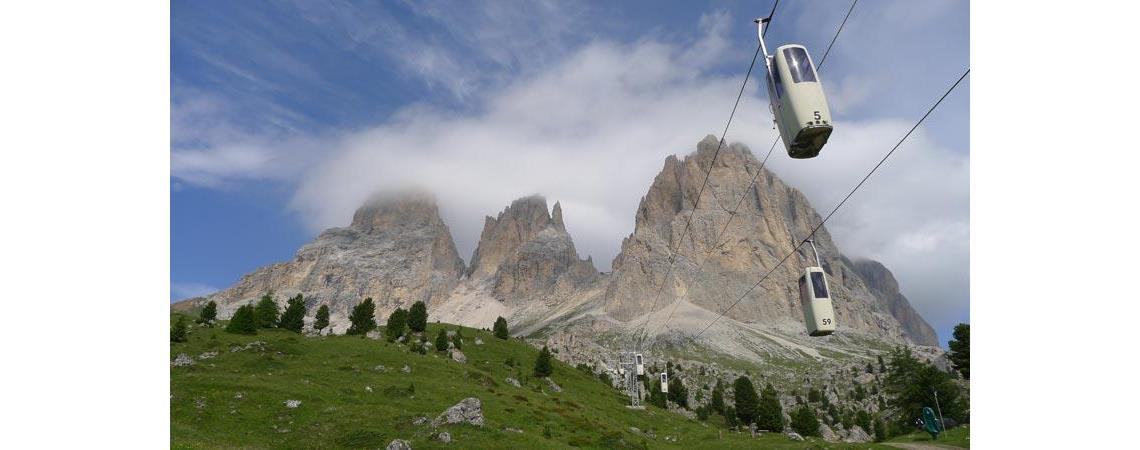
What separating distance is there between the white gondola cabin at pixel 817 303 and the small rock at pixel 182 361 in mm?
60707

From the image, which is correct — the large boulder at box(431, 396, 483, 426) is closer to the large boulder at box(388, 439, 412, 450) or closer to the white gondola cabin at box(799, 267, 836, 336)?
the large boulder at box(388, 439, 412, 450)

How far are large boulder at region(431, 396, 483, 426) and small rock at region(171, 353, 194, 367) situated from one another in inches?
1212

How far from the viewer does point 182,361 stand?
201ft

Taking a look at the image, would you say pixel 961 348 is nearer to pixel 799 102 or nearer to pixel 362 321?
pixel 799 102

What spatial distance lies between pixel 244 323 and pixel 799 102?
82173 mm

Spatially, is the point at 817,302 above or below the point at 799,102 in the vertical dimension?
below

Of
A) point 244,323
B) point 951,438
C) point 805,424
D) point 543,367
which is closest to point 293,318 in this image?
point 244,323

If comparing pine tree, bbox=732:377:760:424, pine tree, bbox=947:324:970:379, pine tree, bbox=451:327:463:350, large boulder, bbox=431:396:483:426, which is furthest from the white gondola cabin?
pine tree, bbox=451:327:463:350

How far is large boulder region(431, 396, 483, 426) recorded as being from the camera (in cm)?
4838

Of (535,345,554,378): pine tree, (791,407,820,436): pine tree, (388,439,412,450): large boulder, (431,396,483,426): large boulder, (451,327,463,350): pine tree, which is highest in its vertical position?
(451,327,463,350): pine tree

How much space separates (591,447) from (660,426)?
2420cm

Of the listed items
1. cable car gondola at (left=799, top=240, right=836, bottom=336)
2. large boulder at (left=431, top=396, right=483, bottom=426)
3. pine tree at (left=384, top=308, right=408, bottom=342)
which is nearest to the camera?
cable car gondola at (left=799, top=240, right=836, bottom=336)
